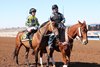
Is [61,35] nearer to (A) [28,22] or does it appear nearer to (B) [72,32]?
(B) [72,32]

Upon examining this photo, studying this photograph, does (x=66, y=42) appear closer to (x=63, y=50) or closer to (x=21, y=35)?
(x=63, y=50)

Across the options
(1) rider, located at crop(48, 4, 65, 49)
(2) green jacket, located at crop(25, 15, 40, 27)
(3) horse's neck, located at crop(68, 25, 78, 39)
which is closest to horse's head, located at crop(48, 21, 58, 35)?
(1) rider, located at crop(48, 4, 65, 49)

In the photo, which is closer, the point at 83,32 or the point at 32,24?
the point at 83,32

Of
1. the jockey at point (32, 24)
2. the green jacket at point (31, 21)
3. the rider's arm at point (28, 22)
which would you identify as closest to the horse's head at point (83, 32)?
the jockey at point (32, 24)

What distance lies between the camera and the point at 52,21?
10.9 meters

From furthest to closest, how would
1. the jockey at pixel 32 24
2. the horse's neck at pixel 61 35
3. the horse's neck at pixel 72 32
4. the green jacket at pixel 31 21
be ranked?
the green jacket at pixel 31 21 < the jockey at pixel 32 24 < the horse's neck at pixel 72 32 < the horse's neck at pixel 61 35

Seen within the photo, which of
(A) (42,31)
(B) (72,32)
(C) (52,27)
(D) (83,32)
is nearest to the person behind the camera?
(D) (83,32)

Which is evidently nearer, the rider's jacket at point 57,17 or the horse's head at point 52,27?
the horse's head at point 52,27

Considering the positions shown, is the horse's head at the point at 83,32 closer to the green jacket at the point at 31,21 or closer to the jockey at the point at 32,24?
the jockey at the point at 32,24

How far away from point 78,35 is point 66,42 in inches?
21.5

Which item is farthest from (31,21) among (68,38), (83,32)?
(83,32)

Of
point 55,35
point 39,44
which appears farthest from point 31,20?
point 55,35

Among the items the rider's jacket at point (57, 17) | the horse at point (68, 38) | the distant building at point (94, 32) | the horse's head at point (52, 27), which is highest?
the rider's jacket at point (57, 17)

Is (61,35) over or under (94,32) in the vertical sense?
over
